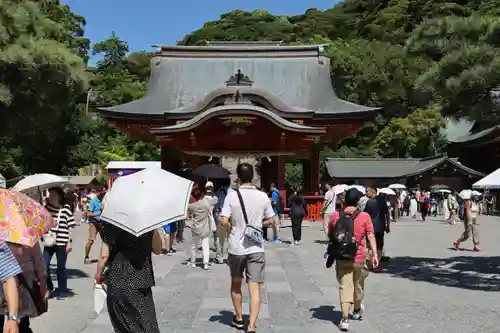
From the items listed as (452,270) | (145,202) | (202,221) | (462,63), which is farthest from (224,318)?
(452,270)

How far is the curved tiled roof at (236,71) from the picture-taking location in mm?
27969

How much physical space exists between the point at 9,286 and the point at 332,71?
4820cm

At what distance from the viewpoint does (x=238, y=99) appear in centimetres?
2334

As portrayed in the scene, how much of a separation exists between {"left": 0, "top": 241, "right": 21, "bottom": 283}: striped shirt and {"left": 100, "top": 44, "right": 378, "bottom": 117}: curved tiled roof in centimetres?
2372

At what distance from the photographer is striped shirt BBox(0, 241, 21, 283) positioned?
136 inches

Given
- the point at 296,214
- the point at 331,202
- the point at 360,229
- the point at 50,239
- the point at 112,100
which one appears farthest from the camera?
the point at 112,100

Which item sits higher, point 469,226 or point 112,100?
point 112,100

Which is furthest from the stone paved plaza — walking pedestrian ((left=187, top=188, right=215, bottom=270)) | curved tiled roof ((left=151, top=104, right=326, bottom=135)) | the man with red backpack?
curved tiled roof ((left=151, top=104, right=326, bottom=135))

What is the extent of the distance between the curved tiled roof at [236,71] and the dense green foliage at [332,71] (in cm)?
390

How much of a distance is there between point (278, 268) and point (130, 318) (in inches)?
275

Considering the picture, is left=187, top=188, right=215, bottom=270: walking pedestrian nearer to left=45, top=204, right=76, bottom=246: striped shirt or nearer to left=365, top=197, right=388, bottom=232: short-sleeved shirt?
left=45, top=204, right=76, bottom=246: striped shirt

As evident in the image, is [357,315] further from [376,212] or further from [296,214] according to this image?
[296,214]

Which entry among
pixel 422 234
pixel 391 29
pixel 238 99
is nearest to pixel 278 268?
pixel 422 234

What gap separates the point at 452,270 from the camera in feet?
37.1
